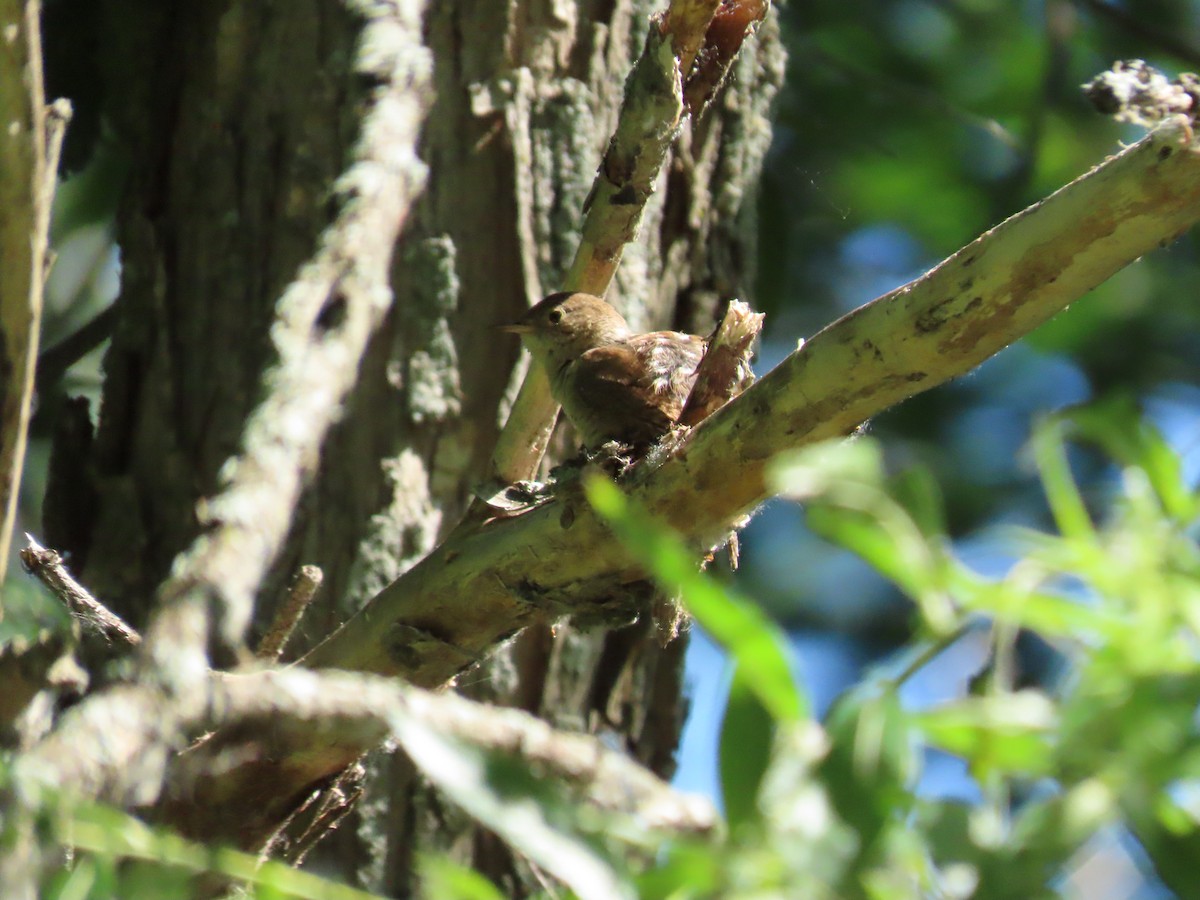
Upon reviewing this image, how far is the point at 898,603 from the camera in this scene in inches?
204

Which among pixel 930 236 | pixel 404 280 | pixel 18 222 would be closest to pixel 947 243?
pixel 930 236

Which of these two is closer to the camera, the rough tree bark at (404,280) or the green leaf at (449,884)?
the green leaf at (449,884)

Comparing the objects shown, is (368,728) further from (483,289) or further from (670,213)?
(670,213)

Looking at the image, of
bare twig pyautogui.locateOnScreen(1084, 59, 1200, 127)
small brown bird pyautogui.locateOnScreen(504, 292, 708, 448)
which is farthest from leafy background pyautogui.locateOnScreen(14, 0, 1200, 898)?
bare twig pyautogui.locateOnScreen(1084, 59, 1200, 127)

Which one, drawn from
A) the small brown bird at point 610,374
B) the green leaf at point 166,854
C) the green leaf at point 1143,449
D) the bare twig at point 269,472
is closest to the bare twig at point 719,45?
the small brown bird at point 610,374

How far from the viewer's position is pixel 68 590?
183 cm

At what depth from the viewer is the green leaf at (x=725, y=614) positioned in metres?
0.56

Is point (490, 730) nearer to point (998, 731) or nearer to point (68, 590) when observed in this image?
point (998, 731)

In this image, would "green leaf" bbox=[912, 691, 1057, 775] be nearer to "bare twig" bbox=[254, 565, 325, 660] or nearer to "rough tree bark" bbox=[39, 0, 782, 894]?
"bare twig" bbox=[254, 565, 325, 660]

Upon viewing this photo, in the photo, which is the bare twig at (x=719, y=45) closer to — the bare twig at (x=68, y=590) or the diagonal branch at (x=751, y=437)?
the diagonal branch at (x=751, y=437)

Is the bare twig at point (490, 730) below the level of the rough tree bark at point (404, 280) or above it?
below

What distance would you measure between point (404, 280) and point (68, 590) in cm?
130

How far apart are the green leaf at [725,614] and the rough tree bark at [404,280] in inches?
86.9

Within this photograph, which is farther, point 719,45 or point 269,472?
point 719,45
